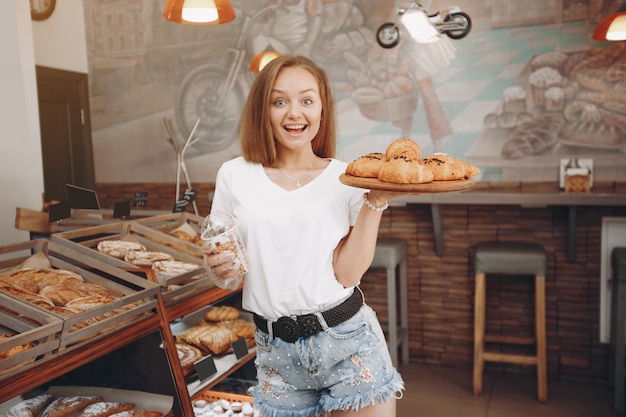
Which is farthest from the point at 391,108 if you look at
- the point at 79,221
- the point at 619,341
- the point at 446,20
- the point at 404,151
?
the point at 404,151

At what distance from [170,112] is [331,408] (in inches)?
146

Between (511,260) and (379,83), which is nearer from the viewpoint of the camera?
(511,260)

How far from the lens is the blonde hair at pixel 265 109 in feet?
5.02

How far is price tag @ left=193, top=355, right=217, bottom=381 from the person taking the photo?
6.91 feet

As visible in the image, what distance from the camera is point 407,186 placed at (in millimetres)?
1319

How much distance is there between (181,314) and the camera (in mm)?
A: 2037

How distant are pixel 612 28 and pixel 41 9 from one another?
13.2 ft

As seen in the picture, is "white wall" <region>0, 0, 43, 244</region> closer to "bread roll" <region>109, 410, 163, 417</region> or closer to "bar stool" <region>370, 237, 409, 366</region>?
"bread roll" <region>109, 410, 163, 417</region>

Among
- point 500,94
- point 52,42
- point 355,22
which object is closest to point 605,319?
point 500,94

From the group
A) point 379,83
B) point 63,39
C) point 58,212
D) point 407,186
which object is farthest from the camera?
point 63,39

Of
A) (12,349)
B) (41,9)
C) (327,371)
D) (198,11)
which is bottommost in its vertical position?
(327,371)

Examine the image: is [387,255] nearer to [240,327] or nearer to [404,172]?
[240,327]

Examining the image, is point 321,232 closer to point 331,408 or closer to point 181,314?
point 331,408

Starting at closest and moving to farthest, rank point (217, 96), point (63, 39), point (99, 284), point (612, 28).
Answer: point (99, 284), point (612, 28), point (217, 96), point (63, 39)
